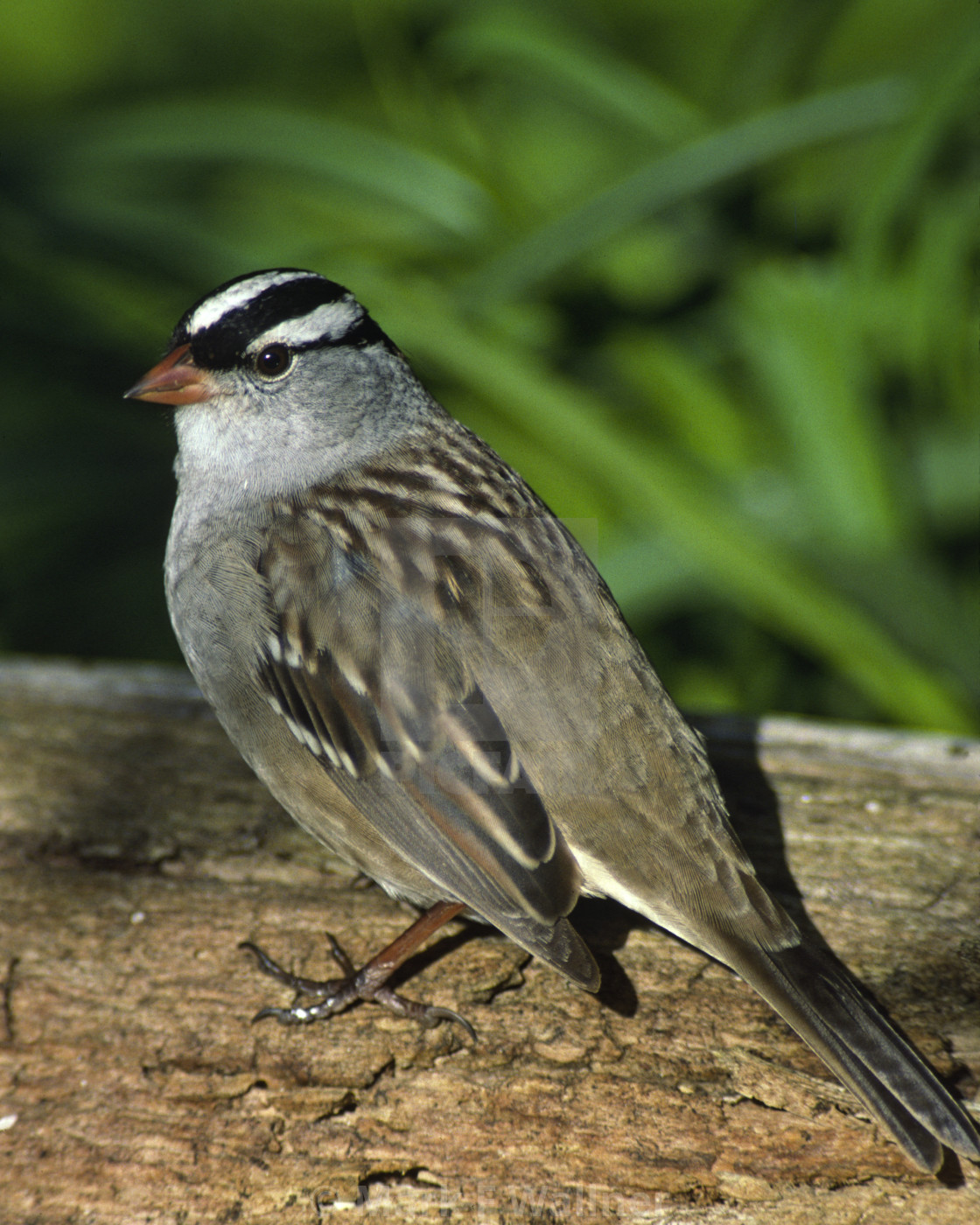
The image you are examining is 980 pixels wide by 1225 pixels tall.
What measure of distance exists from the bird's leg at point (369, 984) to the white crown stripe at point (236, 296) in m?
1.08

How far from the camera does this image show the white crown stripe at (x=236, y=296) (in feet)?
6.63

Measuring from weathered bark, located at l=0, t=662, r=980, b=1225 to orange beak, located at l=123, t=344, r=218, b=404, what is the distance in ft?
2.45

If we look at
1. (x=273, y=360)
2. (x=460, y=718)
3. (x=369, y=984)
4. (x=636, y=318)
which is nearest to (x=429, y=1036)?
(x=369, y=984)

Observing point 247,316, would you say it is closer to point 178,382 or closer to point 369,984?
point 178,382

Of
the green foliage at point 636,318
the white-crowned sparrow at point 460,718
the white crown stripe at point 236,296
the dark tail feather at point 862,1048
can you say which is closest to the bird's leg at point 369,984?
the white-crowned sparrow at point 460,718

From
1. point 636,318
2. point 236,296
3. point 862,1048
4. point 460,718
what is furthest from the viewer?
point 636,318

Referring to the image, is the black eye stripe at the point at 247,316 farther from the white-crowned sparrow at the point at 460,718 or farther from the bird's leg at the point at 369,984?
the bird's leg at the point at 369,984

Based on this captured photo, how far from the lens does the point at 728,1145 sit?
150cm

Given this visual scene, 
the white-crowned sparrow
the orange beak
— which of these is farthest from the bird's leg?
the orange beak

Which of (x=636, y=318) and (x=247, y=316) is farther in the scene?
(x=636, y=318)

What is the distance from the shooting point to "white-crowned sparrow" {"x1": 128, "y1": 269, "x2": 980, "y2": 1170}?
1.65 m

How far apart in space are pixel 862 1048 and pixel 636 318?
8.70 ft

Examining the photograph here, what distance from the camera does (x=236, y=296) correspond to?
2.04 metres

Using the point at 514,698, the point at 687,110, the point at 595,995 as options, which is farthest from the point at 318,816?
the point at 687,110
